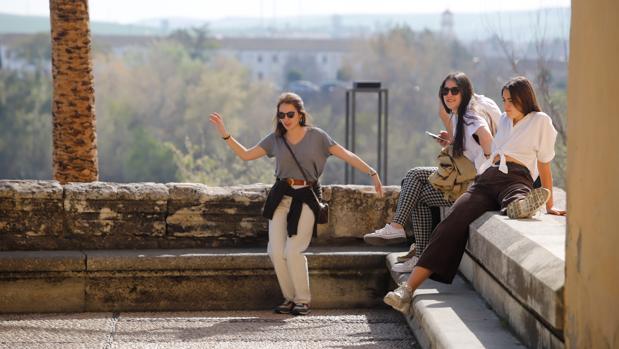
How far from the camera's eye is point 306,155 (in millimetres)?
7891

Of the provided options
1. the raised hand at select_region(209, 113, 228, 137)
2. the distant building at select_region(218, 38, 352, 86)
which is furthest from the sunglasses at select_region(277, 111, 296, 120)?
the distant building at select_region(218, 38, 352, 86)

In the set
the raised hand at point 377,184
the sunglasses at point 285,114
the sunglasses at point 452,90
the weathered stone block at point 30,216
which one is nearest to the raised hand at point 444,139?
the sunglasses at point 452,90

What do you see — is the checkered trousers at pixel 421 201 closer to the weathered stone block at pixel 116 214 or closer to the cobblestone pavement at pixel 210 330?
the cobblestone pavement at pixel 210 330

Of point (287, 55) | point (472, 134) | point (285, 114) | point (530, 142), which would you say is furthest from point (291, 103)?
point (287, 55)

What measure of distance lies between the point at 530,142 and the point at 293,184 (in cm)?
169

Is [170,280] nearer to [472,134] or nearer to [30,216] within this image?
[30,216]

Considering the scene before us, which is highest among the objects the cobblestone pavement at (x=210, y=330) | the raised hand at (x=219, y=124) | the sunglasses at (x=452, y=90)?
the sunglasses at (x=452, y=90)

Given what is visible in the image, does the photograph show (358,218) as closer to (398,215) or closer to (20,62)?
(398,215)

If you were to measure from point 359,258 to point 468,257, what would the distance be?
137 cm

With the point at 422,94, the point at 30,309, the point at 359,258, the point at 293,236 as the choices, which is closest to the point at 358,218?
the point at 359,258

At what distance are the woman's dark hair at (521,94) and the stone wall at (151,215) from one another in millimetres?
2110

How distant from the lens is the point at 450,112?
25.8 feet

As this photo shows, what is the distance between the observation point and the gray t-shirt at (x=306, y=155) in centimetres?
790

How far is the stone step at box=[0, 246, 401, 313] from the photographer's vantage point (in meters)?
8.27
